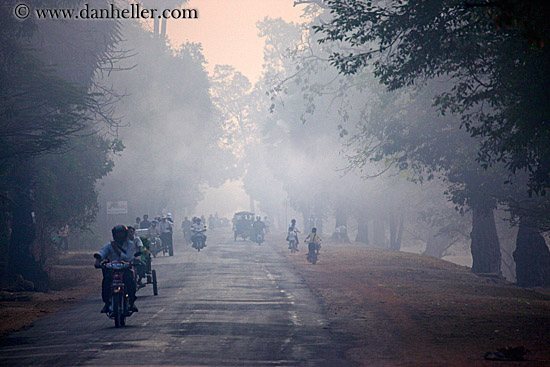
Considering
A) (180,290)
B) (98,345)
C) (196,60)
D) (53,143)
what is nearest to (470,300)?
(180,290)

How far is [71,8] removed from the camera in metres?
27.0

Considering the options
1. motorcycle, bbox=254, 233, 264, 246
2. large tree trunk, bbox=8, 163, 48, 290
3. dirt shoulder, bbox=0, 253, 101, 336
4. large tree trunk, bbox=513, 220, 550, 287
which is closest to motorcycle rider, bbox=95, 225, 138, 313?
dirt shoulder, bbox=0, 253, 101, 336

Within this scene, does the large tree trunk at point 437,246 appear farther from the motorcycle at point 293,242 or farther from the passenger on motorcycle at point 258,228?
the motorcycle at point 293,242

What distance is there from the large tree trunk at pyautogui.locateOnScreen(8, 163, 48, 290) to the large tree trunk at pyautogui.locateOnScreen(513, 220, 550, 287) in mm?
19593

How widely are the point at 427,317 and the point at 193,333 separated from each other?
6.09m

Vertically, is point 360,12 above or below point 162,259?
above

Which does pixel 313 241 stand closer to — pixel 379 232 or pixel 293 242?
pixel 293 242

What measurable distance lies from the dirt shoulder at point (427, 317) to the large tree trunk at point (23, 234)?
9.86 metres

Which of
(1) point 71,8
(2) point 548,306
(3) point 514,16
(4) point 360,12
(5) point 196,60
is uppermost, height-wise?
(5) point 196,60

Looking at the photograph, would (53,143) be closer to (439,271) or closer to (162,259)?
(162,259)

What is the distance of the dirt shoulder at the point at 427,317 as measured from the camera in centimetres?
1118

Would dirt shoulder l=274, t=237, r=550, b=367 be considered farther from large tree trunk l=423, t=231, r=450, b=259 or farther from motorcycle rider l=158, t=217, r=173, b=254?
large tree trunk l=423, t=231, r=450, b=259

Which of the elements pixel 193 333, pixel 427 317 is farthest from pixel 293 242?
pixel 193 333

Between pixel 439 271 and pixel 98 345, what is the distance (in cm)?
2316
